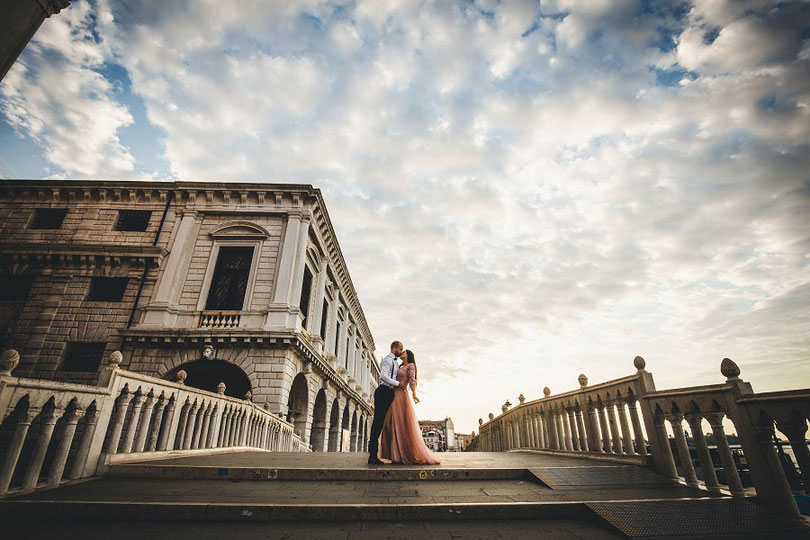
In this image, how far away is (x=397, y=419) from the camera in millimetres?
5840

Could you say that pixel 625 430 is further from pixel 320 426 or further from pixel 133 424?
pixel 320 426

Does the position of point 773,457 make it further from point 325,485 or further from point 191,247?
point 191,247

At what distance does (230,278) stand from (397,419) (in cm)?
1241

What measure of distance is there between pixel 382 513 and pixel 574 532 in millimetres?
1638

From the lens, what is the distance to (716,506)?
10.7 feet

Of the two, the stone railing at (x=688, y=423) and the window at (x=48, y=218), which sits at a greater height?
the window at (x=48, y=218)

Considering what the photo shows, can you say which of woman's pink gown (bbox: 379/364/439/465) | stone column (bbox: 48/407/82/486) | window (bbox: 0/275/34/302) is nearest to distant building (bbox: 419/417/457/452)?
window (bbox: 0/275/34/302)

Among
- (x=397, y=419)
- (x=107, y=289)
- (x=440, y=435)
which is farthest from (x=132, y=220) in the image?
(x=440, y=435)

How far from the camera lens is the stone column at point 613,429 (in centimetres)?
552

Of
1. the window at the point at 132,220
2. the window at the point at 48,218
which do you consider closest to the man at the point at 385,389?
the window at the point at 132,220

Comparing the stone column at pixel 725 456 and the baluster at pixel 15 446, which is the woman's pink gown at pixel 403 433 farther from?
the baluster at pixel 15 446

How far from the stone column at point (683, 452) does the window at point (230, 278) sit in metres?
14.6

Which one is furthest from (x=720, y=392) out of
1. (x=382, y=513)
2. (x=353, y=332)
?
(x=353, y=332)

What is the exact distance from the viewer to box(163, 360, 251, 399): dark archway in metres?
14.1
